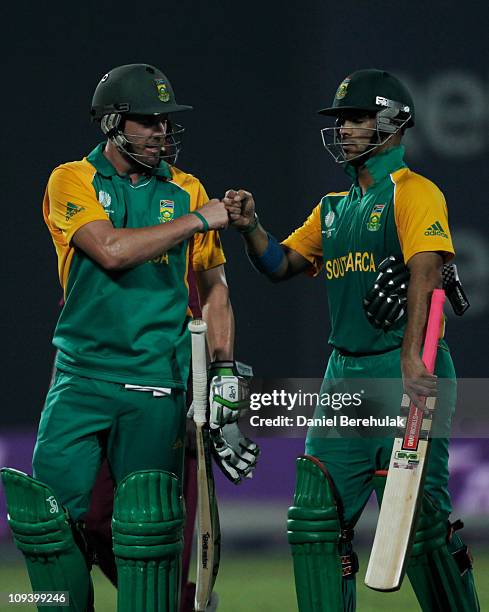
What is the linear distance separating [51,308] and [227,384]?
1.86m

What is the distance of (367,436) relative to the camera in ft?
12.9

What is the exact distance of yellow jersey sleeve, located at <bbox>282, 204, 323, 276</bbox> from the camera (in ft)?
14.0

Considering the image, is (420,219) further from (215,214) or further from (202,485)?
(202,485)

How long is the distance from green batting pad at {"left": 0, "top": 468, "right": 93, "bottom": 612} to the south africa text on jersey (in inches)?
40.4

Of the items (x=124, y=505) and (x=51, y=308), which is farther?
(x=51, y=308)

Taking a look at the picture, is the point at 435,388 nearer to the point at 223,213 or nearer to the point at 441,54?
the point at 223,213

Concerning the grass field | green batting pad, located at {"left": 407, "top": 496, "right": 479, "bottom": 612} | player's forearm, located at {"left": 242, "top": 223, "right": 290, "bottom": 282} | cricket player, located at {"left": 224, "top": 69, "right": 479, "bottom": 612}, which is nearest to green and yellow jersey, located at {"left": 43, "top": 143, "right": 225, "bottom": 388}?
cricket player, located at {"left": 224, "top": 69, "right": 479, "bottom": 612}

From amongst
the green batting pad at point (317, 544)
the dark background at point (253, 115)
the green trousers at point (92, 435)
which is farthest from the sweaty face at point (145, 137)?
the dark background at point (253, 115)

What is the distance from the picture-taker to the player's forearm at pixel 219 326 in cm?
386

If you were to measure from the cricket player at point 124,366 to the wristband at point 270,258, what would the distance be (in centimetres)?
38

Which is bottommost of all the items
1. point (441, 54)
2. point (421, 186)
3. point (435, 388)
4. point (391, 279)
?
point (435, 388)

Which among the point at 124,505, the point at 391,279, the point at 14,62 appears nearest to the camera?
the point at 124,505

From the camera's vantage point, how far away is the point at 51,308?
18.0 ft

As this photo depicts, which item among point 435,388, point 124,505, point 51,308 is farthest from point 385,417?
point 51,308
